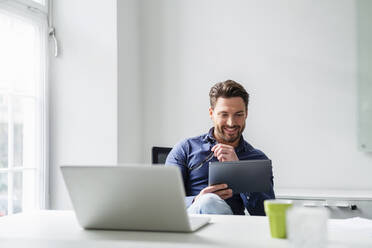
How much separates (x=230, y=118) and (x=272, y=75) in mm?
1200

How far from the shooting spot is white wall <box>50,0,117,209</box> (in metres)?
3.46

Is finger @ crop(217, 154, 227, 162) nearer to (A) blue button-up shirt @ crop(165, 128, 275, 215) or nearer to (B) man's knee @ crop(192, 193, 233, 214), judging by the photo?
(A) blue button-up shirt @ crop(165, 128, 275, 215)

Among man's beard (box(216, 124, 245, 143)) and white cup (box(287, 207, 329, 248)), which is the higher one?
man's beard (box(216, 124, 245, 143))

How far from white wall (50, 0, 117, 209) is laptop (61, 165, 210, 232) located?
6.62 feet

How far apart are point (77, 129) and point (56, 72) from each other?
0.43 metres

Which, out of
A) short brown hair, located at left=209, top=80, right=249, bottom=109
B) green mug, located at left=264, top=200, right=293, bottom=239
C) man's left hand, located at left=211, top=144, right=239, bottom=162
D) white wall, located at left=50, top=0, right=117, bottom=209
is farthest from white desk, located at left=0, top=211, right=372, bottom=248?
white wall, located at left=50, top=0, right=117, bottom=209

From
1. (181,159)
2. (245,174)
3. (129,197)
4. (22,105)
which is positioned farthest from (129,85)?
(129,197)

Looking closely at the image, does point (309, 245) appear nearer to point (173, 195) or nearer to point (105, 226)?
point (173, 195)

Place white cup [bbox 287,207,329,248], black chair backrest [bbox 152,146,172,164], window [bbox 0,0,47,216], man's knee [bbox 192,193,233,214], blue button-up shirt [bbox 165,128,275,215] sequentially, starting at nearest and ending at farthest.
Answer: white cup [bbox 287,207,329,248], man's knee [bbox 192,193,233,214], blue button-up shirt [bbox 165,128,275,215], black chair backrest [bbox 152,146,172,164], window [bbox 0,0,47,216]

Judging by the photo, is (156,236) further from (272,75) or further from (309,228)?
(272,75)

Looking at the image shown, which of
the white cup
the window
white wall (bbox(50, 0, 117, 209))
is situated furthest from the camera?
white wall (bbox(50, 0, 117, 209))

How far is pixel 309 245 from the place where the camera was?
110 cm

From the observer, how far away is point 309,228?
110cm

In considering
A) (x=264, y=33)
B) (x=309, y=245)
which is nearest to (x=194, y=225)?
(x=309, y=245)
